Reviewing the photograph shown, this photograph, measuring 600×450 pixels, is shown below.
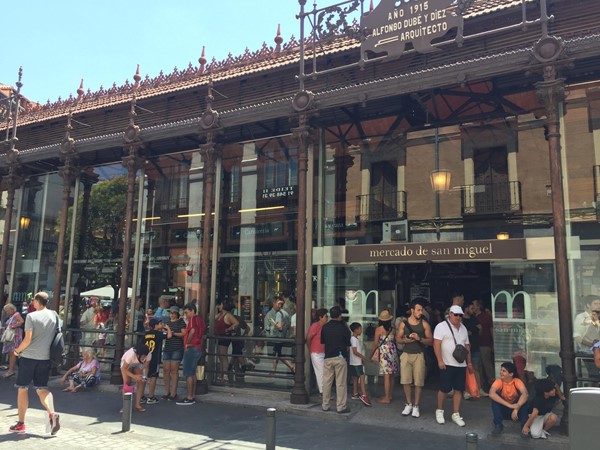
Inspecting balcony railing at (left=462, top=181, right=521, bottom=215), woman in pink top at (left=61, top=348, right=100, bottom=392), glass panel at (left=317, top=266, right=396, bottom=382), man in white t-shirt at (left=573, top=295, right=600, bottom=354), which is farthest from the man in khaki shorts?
woman in pink top at (left=61, top=348, right=100, bottom=392)

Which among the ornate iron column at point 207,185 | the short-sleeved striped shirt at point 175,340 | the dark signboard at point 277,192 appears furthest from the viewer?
the dark signboard at point 277,192

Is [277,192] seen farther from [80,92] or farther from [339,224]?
[80,92]

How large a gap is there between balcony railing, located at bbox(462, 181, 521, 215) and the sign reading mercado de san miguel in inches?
112

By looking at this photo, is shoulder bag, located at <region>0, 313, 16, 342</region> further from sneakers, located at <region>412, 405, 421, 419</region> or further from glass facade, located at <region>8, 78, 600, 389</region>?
sneakers, located at <region>412, 405, 421, 419</region>

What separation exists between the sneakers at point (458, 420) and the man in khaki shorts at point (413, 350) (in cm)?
69

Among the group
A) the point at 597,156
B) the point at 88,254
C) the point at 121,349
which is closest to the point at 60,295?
the point at 88,254

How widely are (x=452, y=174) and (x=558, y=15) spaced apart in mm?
3351

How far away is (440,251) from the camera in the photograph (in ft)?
28.9

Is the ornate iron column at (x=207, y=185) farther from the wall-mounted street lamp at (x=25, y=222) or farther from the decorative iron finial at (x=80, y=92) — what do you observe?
the wall-mounted street lamp at (x=25, y=222)

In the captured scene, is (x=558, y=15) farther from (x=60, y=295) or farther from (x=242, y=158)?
(x=60, y=295)

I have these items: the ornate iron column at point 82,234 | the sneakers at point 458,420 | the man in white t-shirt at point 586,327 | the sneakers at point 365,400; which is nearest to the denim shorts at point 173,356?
the sneakers at point 365,400

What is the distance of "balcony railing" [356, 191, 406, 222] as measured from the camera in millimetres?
10258

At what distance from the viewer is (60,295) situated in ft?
39.3

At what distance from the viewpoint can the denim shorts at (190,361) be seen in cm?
892
